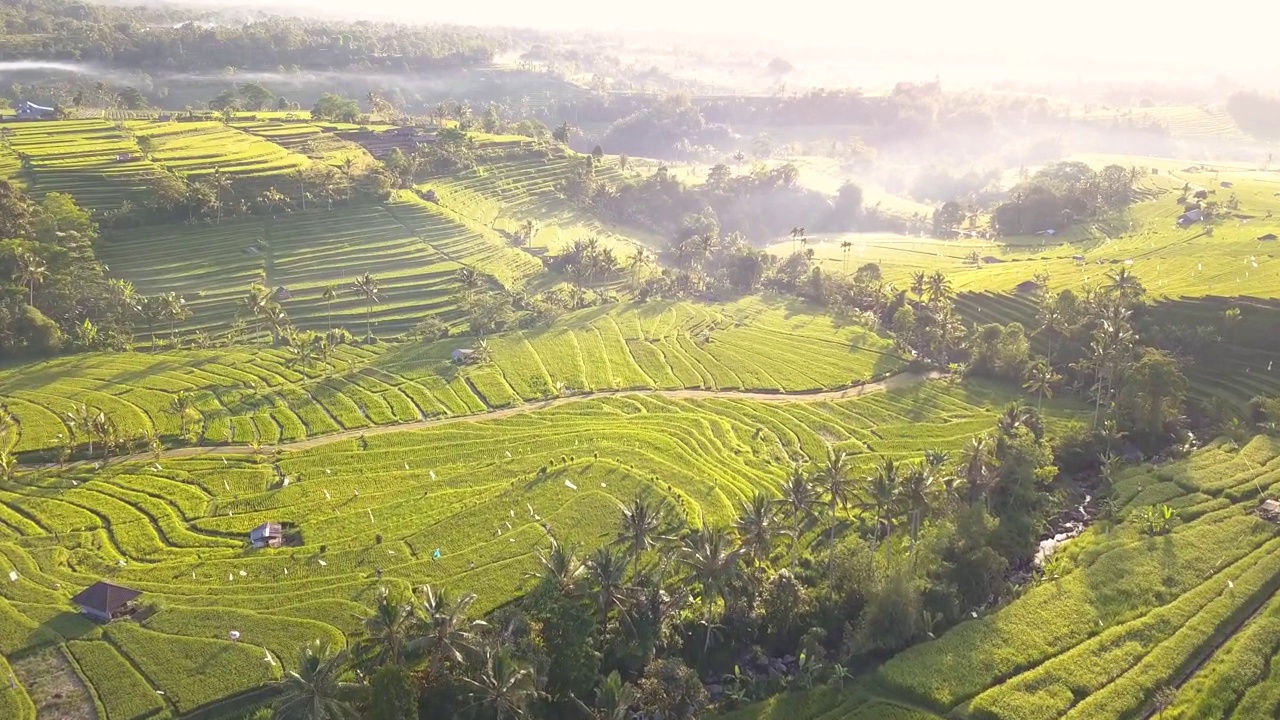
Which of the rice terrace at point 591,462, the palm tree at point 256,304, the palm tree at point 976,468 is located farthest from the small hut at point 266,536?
the palm tree at point 976,468

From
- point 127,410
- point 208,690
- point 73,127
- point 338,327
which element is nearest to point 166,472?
point 127,410

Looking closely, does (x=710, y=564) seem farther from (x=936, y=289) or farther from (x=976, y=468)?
(x=936, y=289)

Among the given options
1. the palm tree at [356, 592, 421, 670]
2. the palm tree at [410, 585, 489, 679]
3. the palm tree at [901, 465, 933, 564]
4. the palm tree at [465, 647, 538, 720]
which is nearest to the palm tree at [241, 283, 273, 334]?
the palm tree at [356, 592, 421, 670]

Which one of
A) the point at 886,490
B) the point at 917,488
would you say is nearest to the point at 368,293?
the point at 886,490

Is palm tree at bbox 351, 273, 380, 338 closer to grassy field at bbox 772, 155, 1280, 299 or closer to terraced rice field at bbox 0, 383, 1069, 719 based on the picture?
terraced rice field at bbox 0, 383, 1069, 719

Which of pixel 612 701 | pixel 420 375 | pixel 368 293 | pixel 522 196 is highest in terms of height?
pixel 522 196
